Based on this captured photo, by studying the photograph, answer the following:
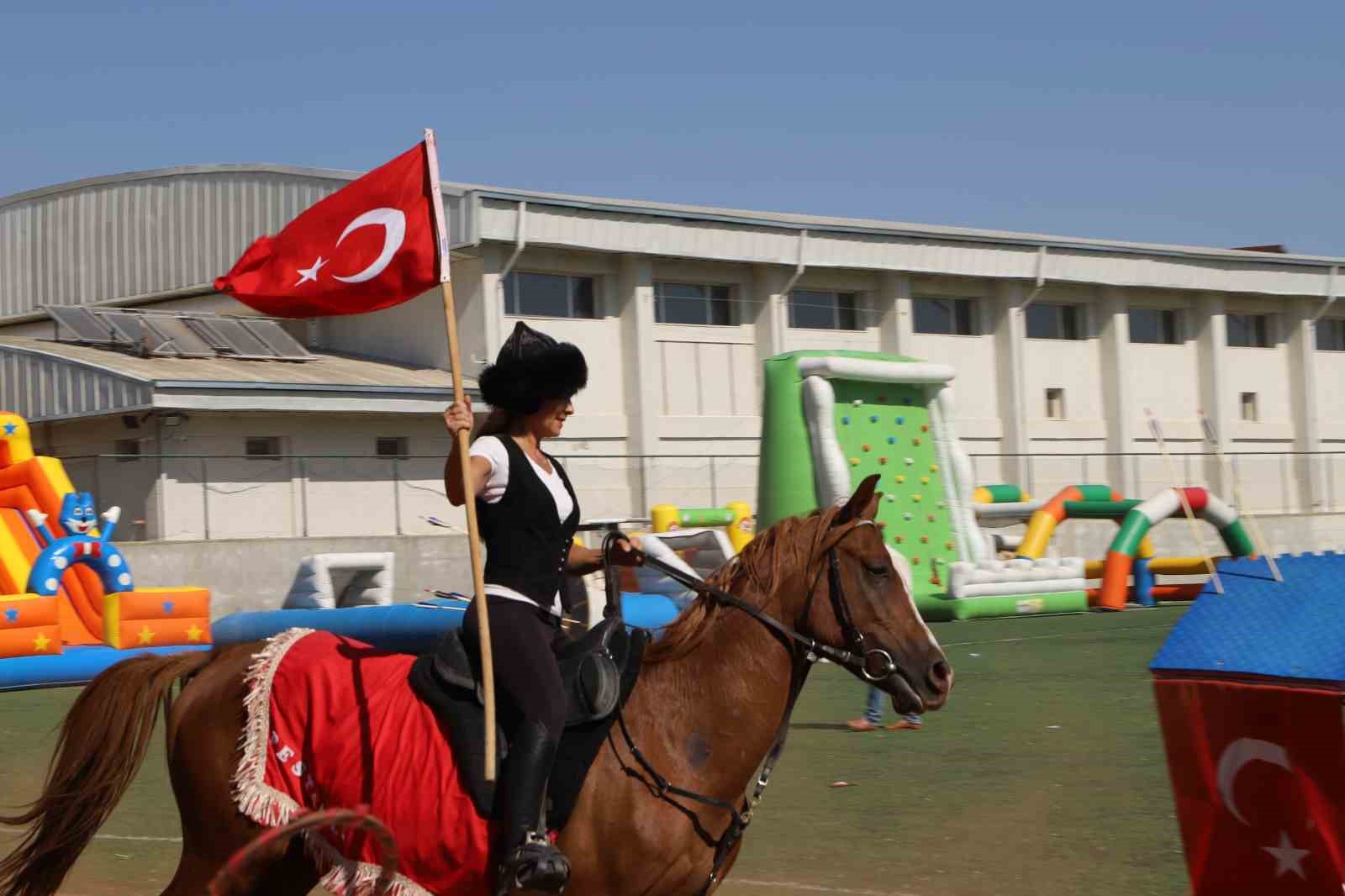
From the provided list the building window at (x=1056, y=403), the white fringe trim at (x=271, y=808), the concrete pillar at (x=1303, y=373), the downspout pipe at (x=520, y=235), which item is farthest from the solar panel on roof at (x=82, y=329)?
the concrete pillar at (x=1303, y=373)

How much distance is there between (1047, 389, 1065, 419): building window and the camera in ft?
129

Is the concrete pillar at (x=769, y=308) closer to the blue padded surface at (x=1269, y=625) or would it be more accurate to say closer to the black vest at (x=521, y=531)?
the blue padded surface at (x=1269, y=625)

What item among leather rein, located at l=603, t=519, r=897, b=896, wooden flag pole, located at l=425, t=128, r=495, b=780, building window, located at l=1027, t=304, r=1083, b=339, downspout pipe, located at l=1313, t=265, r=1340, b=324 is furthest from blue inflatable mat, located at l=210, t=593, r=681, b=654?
downspout pipe, located at l=1313, t=265, r=1340, b=324

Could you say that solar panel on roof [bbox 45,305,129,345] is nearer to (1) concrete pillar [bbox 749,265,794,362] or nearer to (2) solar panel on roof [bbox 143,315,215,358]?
(2) solar panel on roof [bbox 143,315,215,358]

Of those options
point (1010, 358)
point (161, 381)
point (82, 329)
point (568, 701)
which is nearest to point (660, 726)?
point (568, 701)

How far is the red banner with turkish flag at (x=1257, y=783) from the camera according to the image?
4609 mm

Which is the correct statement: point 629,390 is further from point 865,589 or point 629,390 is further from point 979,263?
point 865,589

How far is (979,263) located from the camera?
36.9m

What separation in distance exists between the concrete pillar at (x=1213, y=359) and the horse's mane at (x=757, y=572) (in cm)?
3845

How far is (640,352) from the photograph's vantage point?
32312 mm

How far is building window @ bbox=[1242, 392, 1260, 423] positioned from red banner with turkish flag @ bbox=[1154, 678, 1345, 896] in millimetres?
40215

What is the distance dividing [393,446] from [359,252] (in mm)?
25213

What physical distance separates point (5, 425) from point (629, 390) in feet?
47.3

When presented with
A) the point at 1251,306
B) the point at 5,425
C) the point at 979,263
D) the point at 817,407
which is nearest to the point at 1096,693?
the point at 817,407
